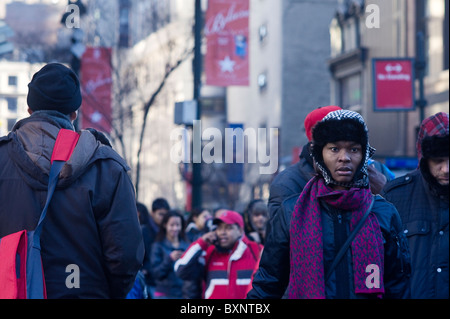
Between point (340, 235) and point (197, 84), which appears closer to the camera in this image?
point (340, 235)

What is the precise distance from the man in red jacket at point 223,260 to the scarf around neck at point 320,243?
14.3 feet

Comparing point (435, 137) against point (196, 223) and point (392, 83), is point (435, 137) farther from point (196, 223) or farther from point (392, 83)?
point (392, 83)

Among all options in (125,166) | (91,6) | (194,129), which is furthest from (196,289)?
(91,6)

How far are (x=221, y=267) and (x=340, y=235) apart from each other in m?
4.61

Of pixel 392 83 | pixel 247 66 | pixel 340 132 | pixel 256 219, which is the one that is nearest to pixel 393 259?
pixel 340 132

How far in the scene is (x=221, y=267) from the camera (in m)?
8.53

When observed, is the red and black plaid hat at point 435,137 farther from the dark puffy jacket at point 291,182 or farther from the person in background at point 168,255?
the person in background at point 168,255

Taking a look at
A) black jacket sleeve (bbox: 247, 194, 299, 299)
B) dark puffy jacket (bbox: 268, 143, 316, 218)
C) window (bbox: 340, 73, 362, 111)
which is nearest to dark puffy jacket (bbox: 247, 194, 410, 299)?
black jacket sleeve (bbox: 247, 194, 299, 299)

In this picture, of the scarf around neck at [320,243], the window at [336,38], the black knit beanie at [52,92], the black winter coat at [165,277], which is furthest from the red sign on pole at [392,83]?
the scarf around neck at [320,243]

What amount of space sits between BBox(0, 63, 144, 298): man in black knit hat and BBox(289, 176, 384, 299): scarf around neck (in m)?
0.85

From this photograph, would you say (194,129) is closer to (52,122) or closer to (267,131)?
(52,122)
